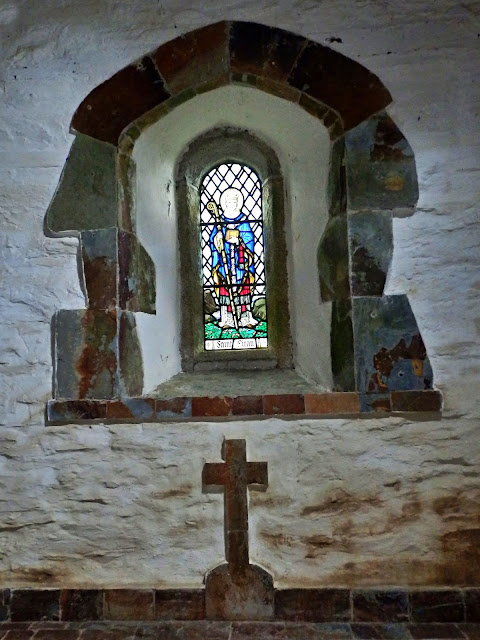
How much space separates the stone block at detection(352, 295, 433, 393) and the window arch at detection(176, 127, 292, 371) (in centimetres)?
65

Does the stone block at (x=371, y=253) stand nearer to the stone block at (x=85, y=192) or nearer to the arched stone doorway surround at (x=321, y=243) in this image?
the arched stone doorway surround at (x=321, y=243)

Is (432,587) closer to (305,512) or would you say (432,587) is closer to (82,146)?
(305,512)

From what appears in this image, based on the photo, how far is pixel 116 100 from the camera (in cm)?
217

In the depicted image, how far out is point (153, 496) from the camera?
202 cm

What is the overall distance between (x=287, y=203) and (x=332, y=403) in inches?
47.9

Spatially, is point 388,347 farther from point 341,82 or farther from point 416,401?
point 341,82

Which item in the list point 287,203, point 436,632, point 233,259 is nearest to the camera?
point 436,632

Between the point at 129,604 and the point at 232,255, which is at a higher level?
the point at 232,255

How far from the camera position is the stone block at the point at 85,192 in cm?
209

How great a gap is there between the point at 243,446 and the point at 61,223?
1.30 meters

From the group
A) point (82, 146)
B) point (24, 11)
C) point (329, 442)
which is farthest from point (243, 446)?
point (24, 11)

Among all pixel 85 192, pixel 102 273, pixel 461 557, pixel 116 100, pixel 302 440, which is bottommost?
pixel 461 557

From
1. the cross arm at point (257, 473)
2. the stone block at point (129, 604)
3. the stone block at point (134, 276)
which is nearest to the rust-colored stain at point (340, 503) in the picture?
the cross arm at point (257, 473)

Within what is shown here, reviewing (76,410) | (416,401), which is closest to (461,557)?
(416,401)
